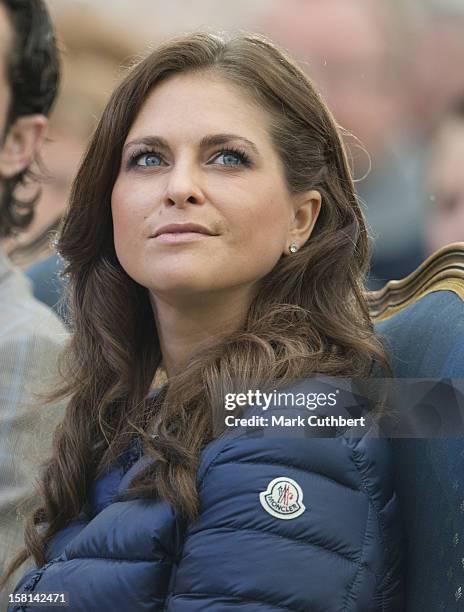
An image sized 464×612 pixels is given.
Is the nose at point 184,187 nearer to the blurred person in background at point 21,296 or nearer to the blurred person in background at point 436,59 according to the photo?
the blurred person in background at point 21,296

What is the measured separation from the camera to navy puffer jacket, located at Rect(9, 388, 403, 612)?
3.67ft

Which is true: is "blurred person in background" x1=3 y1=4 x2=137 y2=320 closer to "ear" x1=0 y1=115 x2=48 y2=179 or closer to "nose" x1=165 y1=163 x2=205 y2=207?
"ear" x1=0 y1=115 x2=48 y2=179

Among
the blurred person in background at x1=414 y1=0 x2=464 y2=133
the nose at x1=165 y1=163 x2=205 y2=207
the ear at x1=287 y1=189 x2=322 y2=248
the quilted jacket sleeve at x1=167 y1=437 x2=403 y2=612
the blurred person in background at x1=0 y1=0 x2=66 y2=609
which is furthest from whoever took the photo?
the blurred person in background at x1=414 y1=0 x2=464 y2=133

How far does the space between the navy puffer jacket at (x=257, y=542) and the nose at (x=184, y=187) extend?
301 millimetres

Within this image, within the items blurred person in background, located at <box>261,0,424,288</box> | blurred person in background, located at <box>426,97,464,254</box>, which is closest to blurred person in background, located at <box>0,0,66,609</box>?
blurred person in background, located at <box>261,0,424,288</box>

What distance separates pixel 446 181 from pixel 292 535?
5.87ft

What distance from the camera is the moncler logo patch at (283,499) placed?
1144 mm

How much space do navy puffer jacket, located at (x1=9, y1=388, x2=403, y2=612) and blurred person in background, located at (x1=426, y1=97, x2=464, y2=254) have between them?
57.2 inches

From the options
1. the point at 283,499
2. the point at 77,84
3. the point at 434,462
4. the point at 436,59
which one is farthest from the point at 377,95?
the point at 283,499

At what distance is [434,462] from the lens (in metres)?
1.24

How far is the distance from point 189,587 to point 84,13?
265 cm

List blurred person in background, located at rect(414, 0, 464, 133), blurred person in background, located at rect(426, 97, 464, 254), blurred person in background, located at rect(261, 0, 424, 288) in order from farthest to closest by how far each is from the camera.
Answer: blurred person in background, located at rect(414, 0, 464, 133) < blurred person in background, located at rect(261, 0, 424, 288) < blurred person in background, located at rect(426, 97, 464, 254)

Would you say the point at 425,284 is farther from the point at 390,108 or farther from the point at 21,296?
the point at 390,108

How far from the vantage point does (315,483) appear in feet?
3.85
